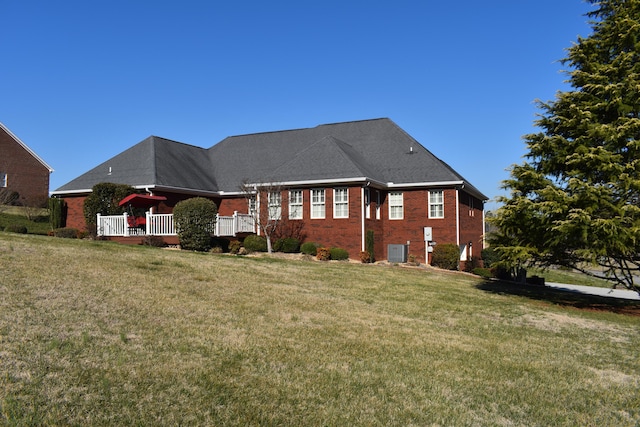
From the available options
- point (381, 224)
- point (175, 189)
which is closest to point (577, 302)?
point (381, 224)

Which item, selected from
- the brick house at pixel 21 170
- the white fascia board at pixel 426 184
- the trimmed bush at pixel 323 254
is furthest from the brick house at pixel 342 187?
the brick house at pixel 21 170

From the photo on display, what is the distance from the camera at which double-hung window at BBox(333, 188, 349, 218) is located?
76.0 ft

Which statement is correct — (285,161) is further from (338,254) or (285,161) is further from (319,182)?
(338,254)

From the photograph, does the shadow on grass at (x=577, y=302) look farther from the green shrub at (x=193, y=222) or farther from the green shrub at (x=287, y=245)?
the green shrub at (x=193, y=222)

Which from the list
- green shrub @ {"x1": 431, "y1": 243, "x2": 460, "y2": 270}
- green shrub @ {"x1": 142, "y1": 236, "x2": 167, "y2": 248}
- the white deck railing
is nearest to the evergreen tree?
green shrub @ {"x1": 431, "y1": 243, "x2": 460, "y2": 270}

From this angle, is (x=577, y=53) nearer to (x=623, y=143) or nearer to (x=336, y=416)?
(x=623, y=143)

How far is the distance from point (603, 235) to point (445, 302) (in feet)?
14.4

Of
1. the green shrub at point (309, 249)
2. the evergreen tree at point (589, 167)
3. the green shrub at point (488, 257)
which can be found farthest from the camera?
the green shrub at point (488, 257)

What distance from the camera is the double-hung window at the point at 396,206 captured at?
82.6 ft

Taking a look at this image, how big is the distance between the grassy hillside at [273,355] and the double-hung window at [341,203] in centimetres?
1131

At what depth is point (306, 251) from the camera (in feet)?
74.3

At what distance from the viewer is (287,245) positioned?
2308 cm

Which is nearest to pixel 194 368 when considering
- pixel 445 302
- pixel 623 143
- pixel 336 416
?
pixel 336 416

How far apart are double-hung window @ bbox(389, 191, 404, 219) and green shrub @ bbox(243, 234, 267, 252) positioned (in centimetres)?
701
